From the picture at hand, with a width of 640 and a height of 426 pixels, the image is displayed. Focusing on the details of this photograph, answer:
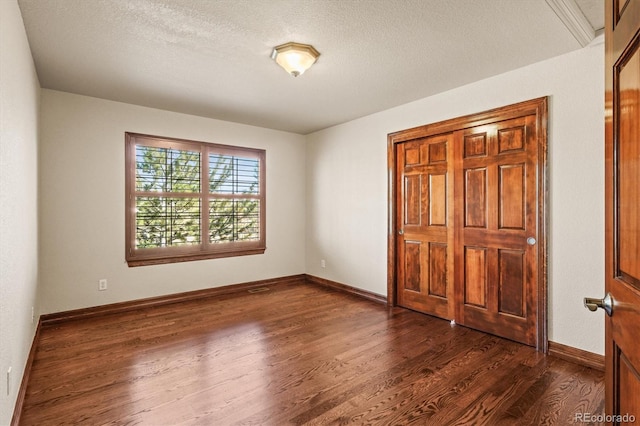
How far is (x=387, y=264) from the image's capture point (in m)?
4.17

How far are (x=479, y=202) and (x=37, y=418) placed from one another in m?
3.76

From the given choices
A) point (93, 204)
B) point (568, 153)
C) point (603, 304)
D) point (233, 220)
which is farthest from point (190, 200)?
point (603, 304)

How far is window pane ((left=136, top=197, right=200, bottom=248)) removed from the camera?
407 centimetres

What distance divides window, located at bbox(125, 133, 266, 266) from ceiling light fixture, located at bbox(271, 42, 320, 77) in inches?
90.7

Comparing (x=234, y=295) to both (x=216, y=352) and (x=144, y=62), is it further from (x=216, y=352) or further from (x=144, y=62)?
(x=144, y=62)

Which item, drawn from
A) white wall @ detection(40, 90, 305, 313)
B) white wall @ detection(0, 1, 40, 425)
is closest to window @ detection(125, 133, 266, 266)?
white wall @ detection(40, 90, 305, 313)

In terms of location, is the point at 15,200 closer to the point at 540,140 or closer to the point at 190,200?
the point at 190,200

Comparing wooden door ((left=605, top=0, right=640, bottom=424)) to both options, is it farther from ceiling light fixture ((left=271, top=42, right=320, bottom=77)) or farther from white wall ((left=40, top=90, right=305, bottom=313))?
white wall ((left=40, top=90, right=305, bottom=313))

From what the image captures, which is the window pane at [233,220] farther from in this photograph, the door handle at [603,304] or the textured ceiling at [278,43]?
the door handle at [603,304]

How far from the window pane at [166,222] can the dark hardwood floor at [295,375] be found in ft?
3.32

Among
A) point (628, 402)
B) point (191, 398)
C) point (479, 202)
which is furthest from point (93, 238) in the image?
point (628, 402)

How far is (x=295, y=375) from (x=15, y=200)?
7.03 feet

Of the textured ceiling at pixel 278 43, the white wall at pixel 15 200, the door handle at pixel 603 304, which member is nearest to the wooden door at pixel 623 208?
the door handle at pixel 603 304

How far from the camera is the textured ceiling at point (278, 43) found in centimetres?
209
